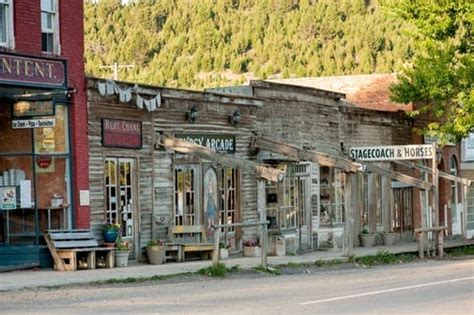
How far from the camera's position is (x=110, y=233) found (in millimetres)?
25078

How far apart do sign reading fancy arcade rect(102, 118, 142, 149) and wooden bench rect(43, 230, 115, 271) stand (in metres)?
2.34

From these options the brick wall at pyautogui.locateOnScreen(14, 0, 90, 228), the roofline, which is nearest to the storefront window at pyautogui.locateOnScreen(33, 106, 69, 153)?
the brick wall at pyautogui.locateOnScreen(14, 0, 90, 228)

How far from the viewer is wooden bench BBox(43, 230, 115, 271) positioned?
78.3ft

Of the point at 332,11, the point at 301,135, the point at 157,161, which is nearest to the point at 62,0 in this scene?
the point at 157,161

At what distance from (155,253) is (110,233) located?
1651 millimetres

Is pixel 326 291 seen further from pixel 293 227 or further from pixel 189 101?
pixel 293 227

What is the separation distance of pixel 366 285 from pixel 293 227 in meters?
12.0

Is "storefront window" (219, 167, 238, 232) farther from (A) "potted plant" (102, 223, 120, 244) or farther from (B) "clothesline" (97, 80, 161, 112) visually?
(A) "potted plant" (102, 223, 120, 244)

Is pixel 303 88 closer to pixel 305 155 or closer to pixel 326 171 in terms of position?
pixel 326 171

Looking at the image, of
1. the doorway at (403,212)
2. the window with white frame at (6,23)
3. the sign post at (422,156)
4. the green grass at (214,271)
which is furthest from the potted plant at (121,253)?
the doorway at (403,212)

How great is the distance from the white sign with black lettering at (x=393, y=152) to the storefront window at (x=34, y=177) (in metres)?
11.6

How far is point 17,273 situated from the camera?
23.1 m

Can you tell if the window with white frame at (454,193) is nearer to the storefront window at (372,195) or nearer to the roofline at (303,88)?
the storefront window at (372,195)

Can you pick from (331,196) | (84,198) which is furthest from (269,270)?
(331,196)
